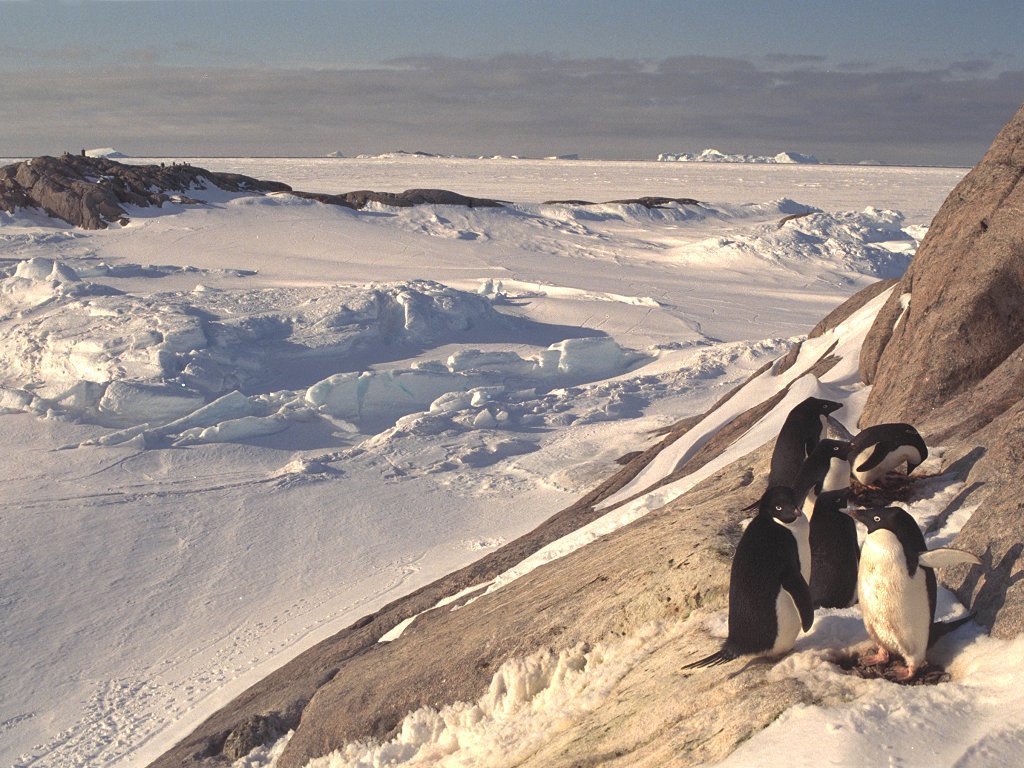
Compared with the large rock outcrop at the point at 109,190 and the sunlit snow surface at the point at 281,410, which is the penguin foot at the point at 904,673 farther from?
the large rock outcrop at the point at 109,190

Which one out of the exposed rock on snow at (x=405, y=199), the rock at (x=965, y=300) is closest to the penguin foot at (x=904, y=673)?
the rock at (x=965, y=300)

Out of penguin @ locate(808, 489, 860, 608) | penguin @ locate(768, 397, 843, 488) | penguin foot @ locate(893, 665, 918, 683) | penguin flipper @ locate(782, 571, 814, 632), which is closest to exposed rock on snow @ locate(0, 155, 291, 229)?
penguin @ locate(768, 397, 843, 488)

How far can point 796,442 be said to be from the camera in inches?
168

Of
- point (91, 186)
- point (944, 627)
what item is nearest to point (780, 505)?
point (944, 627)

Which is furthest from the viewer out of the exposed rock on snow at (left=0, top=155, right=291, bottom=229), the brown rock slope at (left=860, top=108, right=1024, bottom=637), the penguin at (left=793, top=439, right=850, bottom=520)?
the exposed rock on snow at (left=0, top=155, right=291, bottom=229)

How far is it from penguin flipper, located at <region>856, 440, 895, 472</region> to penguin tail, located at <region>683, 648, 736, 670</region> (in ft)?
4.32

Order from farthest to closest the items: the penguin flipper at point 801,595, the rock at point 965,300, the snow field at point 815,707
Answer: the rock at point 965,300 → the penguin flipper at point 801,595 → the snow field at point 815,707

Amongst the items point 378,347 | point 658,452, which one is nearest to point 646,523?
point 658,452

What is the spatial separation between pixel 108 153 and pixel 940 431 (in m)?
90.5

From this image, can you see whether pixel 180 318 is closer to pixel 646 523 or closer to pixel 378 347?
pixel 378 347

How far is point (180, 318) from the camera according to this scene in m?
17.3

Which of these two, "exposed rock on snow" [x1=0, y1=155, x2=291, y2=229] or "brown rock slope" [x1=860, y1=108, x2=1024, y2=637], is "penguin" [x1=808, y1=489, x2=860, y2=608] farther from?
"exposed rock on snow" [x1=0, y1=155, x2=291, y2=229]

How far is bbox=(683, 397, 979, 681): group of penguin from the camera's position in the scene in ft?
10.5

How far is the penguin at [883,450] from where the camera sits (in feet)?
14.4
